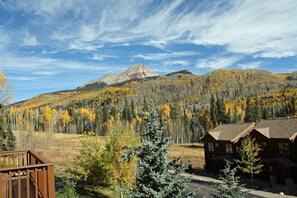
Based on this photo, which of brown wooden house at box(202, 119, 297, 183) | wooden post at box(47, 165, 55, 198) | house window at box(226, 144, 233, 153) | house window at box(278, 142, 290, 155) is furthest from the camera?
house window at box(226, 144, 233, 153)

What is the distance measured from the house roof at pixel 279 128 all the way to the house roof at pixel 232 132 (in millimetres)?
2426

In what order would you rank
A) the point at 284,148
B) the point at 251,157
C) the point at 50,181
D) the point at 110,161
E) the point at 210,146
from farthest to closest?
the point at 210,146, the point at 251,157, the point at 284,148, the point at 110,161, the point at 50,181

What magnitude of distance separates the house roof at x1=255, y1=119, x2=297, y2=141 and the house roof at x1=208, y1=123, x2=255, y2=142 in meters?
2.43

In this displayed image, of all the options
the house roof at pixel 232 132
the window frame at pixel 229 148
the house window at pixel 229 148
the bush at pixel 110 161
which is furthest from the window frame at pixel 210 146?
the bush at pixel 110 161

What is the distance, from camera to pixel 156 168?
539 inches

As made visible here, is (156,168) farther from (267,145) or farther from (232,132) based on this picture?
(232,132)

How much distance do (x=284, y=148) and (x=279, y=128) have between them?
11.2ft

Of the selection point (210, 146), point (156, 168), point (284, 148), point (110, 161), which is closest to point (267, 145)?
point (284, 148)

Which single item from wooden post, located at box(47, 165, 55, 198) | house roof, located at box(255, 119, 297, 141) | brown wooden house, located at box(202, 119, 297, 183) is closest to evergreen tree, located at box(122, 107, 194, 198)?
wooden post, located at box(47, 165, 55, 198)

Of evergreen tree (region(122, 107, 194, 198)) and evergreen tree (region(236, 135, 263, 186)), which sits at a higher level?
evergreen tree (region(122, 107, 194, 198))

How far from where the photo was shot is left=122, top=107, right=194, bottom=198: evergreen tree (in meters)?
13.3

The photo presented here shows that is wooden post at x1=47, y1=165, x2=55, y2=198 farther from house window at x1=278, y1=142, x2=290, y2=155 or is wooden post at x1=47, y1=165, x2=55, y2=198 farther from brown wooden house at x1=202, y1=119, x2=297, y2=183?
house window at x1=278, y1=142, x2=290, y2=155

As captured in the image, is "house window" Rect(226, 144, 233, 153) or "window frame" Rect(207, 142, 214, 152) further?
"window frame" Rect(207, 142, 214, 152)

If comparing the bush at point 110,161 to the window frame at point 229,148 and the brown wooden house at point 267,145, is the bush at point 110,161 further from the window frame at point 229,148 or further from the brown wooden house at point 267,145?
the window frame at point 229,148
